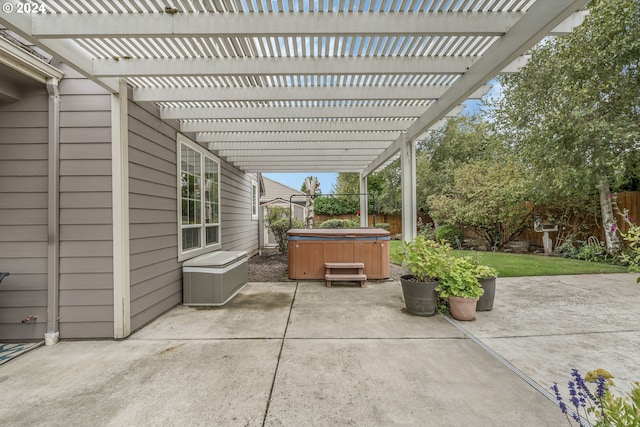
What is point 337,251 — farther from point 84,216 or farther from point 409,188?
point 84,216

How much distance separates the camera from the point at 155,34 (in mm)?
2094

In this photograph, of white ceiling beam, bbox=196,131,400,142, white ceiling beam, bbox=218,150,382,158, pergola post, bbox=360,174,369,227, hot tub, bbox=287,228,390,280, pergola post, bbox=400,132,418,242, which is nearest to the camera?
pergola post, bbox=400,132,418,242

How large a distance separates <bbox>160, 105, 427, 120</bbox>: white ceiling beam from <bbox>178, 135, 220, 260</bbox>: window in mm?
510

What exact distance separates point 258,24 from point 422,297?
3.23 m

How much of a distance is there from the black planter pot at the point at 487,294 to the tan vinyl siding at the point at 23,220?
188 inches

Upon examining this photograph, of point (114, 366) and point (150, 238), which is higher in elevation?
point (150, 238)

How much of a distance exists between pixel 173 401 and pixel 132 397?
30 centimetres

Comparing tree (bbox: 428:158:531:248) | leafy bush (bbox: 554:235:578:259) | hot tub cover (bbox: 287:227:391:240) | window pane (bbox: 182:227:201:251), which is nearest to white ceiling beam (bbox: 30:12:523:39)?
window pane (bbox: 182:227:201:251)

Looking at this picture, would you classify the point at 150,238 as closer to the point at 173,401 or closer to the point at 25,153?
the point at 25,153

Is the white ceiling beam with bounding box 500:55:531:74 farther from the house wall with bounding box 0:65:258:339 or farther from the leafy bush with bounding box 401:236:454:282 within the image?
the house wall with bounding box 0:65:258:339

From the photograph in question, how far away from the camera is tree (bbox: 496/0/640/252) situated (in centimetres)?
556

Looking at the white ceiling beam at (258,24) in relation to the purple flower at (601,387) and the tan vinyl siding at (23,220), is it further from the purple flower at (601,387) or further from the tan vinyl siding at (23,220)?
the purple flower at (601,387)

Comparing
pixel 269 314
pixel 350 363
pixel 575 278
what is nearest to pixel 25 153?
pixel 269 314

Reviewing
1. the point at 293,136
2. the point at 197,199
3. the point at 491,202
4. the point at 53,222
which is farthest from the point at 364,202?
the point at 53,222
